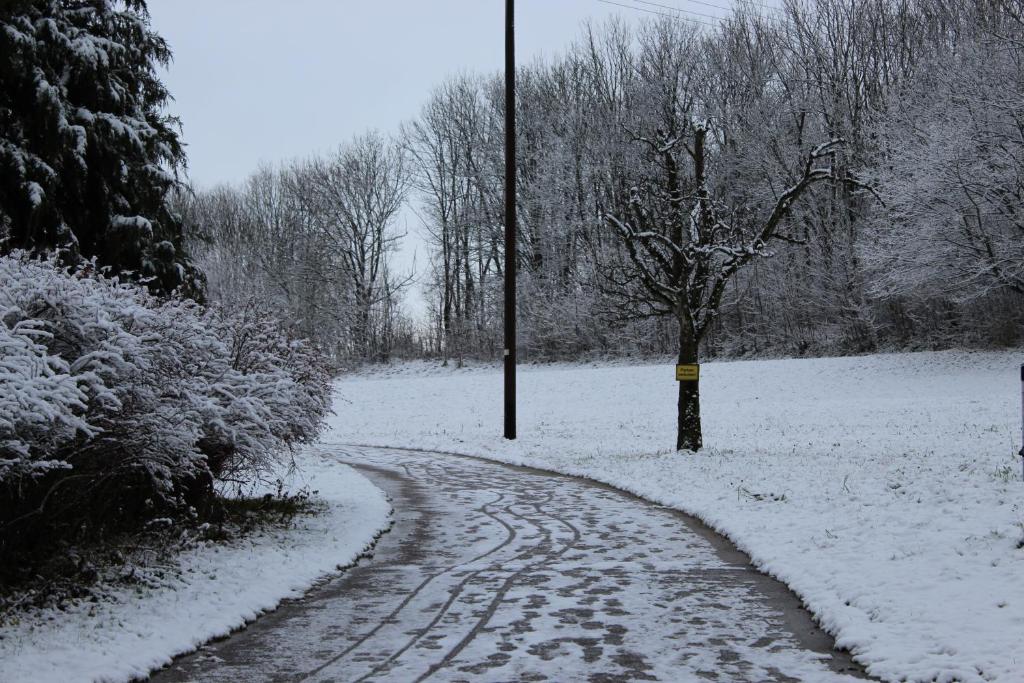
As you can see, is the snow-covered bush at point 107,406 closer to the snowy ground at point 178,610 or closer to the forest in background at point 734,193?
the snowy ground at point 178,610

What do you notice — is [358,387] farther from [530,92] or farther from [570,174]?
[530,92]

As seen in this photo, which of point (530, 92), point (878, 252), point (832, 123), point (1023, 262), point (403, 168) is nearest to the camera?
point (1023, 262)

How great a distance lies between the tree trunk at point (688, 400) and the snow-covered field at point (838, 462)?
417 millimetres

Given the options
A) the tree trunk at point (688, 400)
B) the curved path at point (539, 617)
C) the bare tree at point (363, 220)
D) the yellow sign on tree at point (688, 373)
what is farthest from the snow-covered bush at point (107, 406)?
the bare tree at point (363, 220)

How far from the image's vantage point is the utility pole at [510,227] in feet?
71.6

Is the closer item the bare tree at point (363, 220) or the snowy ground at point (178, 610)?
the snowy ground at point (178, 610)

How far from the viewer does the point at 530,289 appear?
43812 millimetres

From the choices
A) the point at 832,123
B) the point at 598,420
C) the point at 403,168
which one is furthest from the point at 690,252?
the point at 403,168

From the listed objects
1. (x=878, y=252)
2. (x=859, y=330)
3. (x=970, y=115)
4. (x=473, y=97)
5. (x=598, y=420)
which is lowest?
(x=598, y=420)

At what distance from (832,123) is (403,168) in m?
24.9

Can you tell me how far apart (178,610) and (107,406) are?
1.59 m

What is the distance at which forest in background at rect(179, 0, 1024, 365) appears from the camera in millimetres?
27422

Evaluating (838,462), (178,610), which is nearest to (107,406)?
(178,610)

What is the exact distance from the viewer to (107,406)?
21.6 ft
